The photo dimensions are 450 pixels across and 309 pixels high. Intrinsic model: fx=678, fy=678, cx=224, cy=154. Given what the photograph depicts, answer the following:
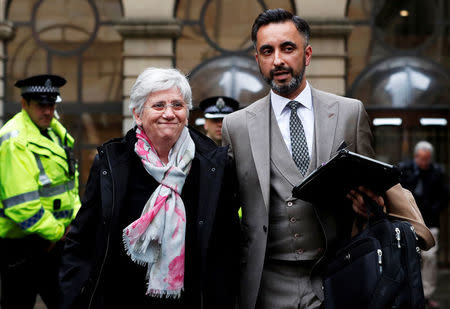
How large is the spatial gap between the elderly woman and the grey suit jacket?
7 centimetres

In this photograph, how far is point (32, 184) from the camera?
17.7ft

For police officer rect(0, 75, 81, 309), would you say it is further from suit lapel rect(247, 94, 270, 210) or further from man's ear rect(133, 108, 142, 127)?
suit lapel rect(247, 94, 270, 210)

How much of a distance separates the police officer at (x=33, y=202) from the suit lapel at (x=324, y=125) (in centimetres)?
282

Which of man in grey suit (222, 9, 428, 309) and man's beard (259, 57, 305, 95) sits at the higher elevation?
man's beard (259, 57, 305, 95)

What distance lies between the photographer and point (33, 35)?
38.5 ft

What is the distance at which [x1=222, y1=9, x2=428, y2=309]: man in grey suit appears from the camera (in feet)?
10.6

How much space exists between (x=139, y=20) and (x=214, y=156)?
821 centimetres

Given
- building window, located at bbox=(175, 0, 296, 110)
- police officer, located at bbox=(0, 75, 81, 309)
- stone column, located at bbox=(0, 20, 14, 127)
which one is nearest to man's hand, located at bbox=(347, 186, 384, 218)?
police officer, located at bbox=(0, 75, 81, 309)

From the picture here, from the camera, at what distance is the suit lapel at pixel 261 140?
3244 millimetres

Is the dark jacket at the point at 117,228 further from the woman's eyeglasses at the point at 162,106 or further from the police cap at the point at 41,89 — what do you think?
the police cap at the point at 41,89

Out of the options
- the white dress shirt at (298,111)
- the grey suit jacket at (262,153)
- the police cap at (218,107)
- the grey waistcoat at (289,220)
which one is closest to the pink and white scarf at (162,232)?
the grey suit jacket at (262,153)

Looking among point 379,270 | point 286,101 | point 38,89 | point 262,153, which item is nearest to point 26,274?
point 38,89

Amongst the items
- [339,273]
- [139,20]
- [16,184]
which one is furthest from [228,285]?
[139,20]

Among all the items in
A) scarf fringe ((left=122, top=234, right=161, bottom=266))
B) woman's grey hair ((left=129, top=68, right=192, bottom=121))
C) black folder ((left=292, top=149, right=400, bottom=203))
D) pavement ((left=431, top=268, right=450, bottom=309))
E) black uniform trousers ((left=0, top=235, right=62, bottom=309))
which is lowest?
pavement ((left=431, top=268, right=450, bottom=309))
